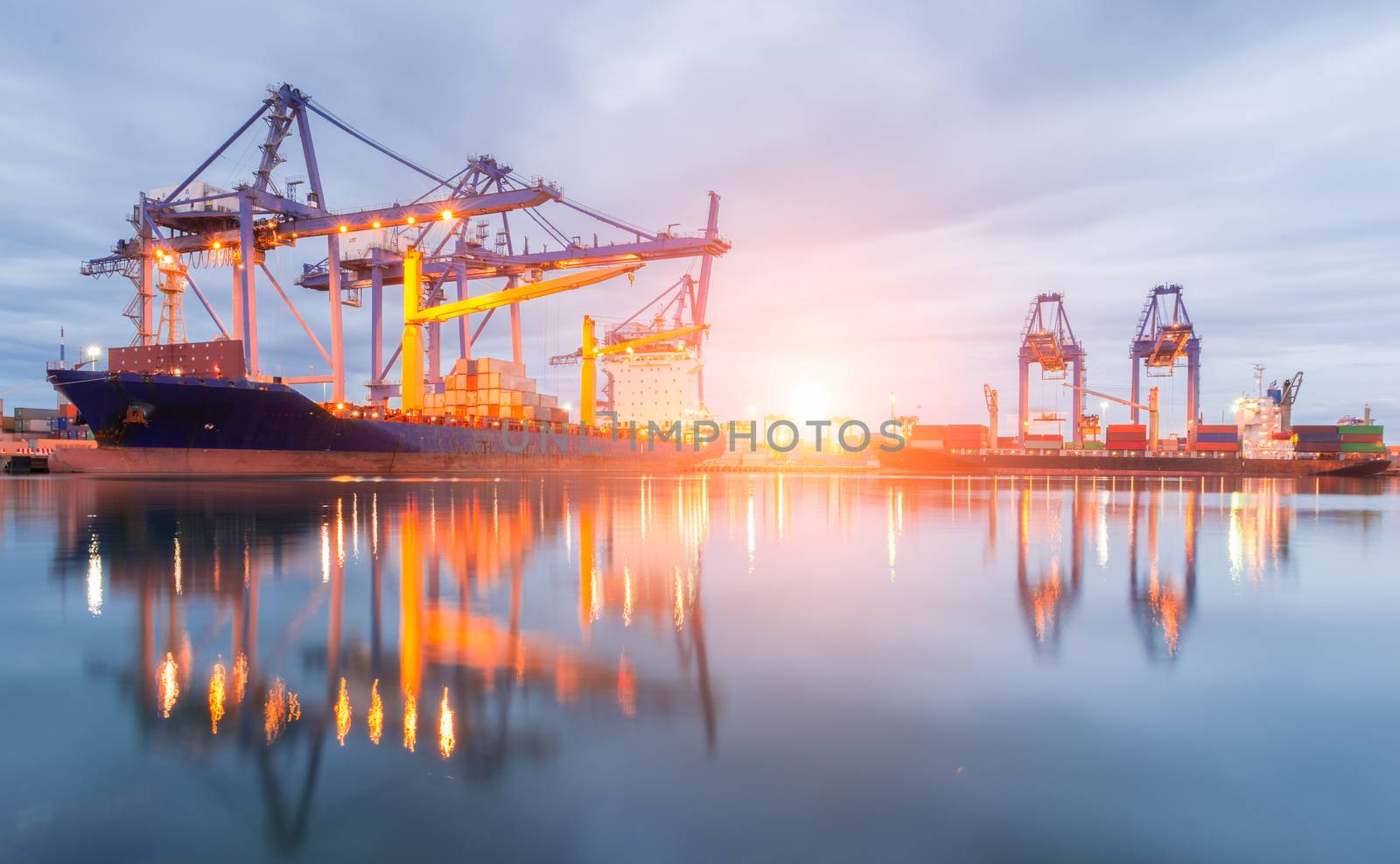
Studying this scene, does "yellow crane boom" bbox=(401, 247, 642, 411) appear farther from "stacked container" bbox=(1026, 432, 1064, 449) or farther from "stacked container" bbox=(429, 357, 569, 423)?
"stacked container" bbox=(1026, 432, 1064, 449)

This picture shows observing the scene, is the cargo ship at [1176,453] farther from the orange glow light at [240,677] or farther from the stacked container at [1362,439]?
the orange glow light at [240,677]

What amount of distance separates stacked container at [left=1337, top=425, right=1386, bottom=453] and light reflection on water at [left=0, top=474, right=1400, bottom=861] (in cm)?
6990

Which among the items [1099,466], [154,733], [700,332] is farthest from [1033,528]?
[1099,466]

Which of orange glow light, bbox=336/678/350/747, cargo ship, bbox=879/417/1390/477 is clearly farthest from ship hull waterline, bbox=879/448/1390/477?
orange glow light, bbox=336/678/350/747

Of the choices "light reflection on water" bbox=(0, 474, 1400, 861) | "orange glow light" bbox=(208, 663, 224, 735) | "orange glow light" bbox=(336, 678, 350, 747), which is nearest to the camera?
"light reflection on water" bbox=(0, 474, 1400, 861)

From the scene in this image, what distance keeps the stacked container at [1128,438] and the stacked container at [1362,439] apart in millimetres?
15325

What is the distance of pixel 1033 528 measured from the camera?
11758 mm

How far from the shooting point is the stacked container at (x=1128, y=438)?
61594 mm

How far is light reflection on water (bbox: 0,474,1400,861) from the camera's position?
2.18m

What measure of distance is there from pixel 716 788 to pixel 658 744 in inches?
18.1

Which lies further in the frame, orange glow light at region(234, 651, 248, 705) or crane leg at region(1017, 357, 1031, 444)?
crane leg at region(1017, 357, 1031, 444)

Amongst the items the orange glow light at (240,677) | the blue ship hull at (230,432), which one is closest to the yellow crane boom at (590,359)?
the blue ship hull at (230,432)

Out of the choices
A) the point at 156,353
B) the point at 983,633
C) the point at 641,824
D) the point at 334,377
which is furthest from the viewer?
the point at 334,377

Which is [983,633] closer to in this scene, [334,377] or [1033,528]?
[1033,528]
